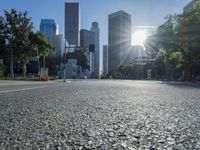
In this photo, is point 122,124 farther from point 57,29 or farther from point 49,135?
point 57,29

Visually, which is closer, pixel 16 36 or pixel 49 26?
pixel 16 36

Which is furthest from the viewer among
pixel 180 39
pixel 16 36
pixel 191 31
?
pixel 16 36

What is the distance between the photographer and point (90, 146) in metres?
3.36

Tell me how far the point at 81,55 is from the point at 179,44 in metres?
85.9

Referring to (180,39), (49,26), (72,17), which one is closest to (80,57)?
(49,26)

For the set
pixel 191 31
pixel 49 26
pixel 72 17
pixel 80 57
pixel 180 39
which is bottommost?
pixel 180 39

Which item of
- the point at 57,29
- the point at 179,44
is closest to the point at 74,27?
the point at 57,29

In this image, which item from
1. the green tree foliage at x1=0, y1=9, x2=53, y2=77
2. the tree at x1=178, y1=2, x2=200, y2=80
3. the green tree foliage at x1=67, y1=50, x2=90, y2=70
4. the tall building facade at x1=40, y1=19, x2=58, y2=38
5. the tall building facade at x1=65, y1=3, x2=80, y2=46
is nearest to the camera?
the tree at x1=178, y1=2, x2=200, y2=80

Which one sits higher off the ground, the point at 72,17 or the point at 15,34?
the point at 72,17

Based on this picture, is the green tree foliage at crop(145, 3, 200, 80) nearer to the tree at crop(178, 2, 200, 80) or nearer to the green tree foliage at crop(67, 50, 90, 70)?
the tree at crop(178, 2, 200, 80)

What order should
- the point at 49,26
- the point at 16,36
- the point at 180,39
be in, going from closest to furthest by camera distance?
the point at 180,39, the point at 16,36, the point at 49,26

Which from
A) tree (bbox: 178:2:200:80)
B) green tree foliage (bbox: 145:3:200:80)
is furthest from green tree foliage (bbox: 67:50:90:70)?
tree (bbox: 178:2:200:80)

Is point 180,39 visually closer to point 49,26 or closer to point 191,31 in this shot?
point 191,31

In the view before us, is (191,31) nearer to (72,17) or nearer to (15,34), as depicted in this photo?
(15,34)
